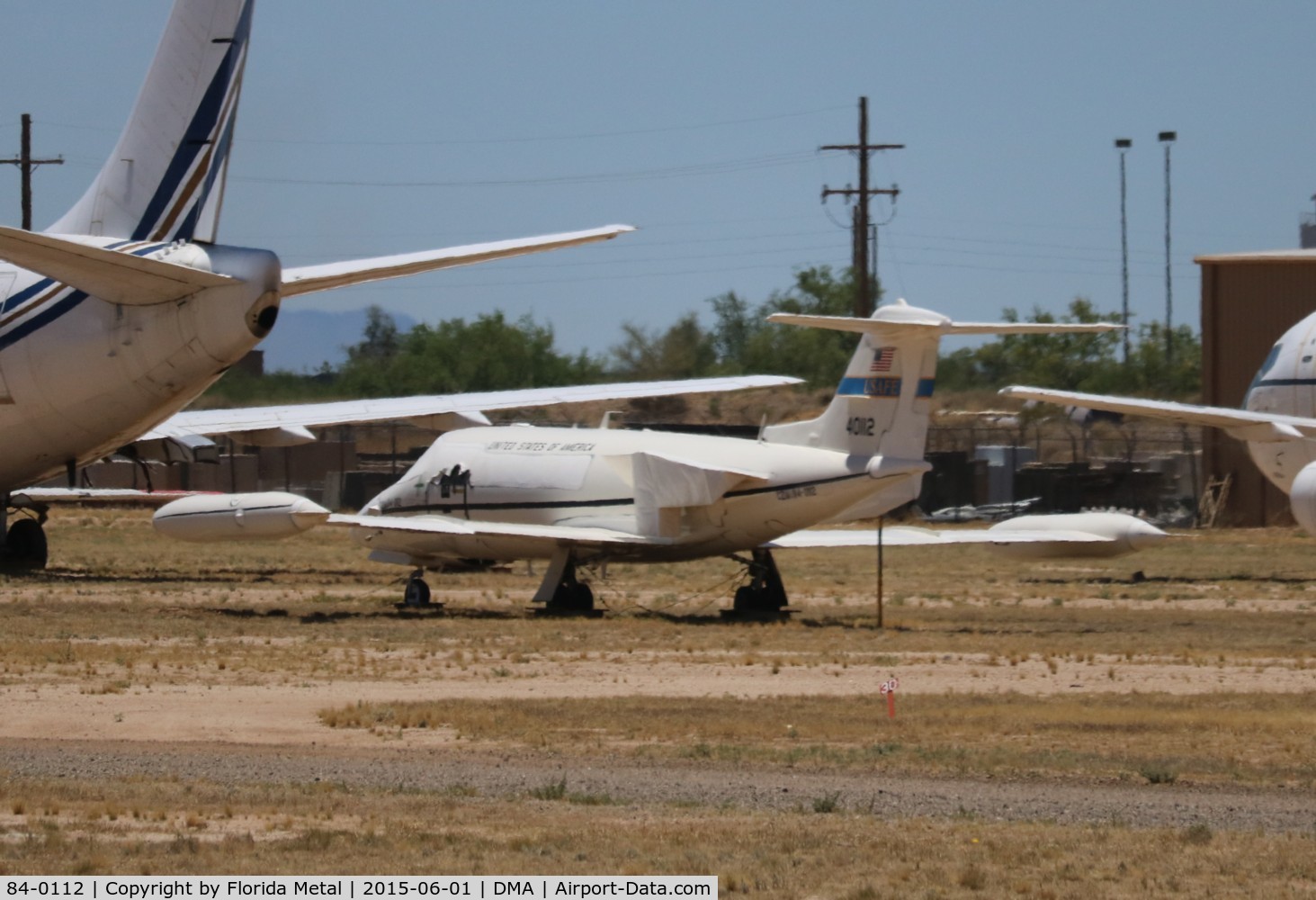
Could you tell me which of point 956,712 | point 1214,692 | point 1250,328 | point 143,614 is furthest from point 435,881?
point 1250,328

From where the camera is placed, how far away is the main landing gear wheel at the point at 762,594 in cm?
2723

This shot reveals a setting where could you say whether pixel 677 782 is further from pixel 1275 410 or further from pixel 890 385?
pixel 1275 410

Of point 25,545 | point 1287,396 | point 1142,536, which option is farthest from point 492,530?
point 1287,396

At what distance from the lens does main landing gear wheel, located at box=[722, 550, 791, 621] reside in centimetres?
2723

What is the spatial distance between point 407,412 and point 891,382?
478 inches

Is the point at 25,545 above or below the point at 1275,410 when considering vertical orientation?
below

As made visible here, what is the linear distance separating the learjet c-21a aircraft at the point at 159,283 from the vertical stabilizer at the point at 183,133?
2cm

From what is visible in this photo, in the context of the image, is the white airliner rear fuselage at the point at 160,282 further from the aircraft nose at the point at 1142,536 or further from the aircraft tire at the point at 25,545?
the aircraft nose at the point at 1142,536

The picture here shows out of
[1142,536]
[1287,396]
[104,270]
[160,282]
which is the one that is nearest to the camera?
[104,270]

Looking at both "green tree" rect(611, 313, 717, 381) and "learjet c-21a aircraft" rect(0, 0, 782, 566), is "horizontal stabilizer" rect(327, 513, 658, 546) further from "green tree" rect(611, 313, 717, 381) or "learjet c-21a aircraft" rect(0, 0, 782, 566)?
"green tree" rect(611, 313, 717, 381)

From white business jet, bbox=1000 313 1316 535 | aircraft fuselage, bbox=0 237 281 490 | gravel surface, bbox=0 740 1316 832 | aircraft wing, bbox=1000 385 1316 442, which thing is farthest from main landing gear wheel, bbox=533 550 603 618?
gravel surface, bbox=0 740 1316 832

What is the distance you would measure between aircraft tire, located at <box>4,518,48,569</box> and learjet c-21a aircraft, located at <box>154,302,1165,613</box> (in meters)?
3.67

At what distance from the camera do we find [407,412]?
34625 millimetres

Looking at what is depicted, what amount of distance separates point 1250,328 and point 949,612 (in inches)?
1261
